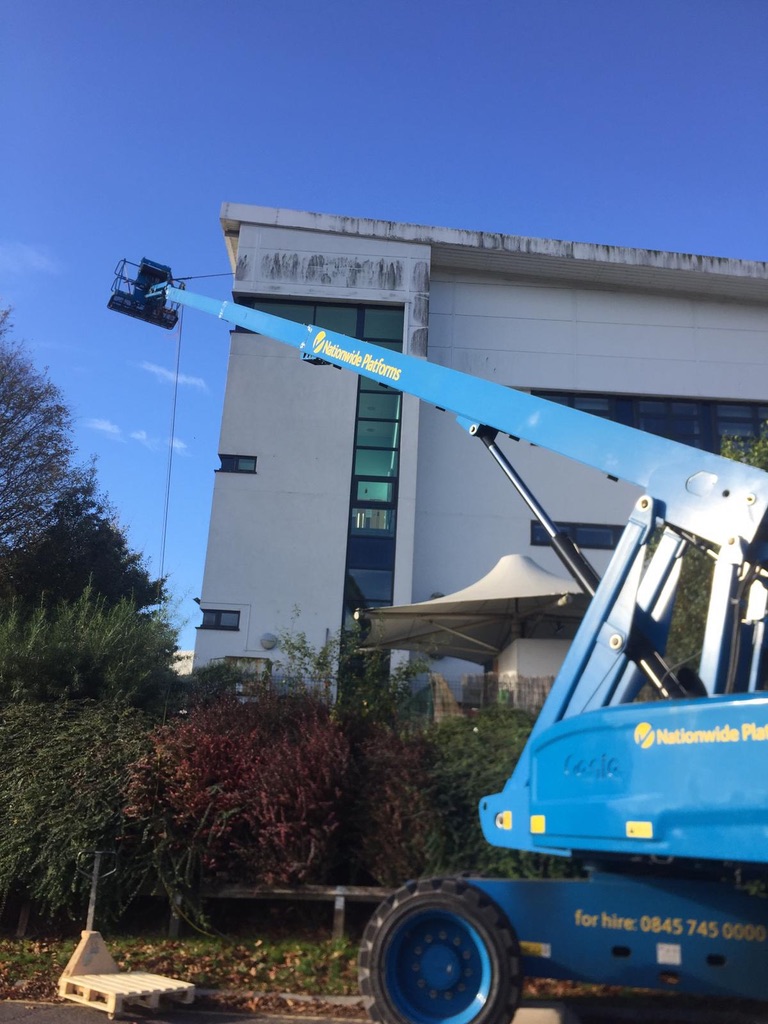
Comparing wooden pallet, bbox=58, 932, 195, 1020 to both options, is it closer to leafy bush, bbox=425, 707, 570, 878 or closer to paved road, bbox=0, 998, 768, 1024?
paved road, bbox=0, 998, 768, 1024

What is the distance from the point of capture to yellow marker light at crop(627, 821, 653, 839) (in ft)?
14.9

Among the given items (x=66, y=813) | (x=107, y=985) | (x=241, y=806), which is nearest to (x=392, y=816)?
(x=241, y=806)

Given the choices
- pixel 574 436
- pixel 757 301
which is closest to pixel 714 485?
pixel 574 436

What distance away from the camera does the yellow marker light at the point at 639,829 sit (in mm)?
4555

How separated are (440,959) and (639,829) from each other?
60.9 inches

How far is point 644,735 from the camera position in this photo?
4.63m

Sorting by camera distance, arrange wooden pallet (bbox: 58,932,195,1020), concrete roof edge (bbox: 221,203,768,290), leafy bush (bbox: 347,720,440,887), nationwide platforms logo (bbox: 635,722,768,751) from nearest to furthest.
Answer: nationwide platforms logo (bbox: 635,722,768,751), wooden pallet (bbox: 58,932,195,1020), leafy bush (bbox: 347,720,440,887), concrete roof edge (bbox: 221,203,768,290)

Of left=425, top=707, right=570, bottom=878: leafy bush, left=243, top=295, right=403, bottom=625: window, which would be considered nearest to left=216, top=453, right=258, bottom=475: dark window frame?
left=243, top=295, right=403, bottom=625: window

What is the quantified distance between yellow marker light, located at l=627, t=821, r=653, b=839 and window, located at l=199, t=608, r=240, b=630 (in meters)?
15.6

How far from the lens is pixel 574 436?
19.9 ft

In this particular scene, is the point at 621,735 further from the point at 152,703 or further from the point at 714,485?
the point at 152,703

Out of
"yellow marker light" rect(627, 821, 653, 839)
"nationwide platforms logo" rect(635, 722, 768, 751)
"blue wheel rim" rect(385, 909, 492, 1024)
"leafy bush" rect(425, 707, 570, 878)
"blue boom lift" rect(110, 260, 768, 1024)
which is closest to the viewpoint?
"nationwide platforms logo" rect(635, 722, 768, 751)

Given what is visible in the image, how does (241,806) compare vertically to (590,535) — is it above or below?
below

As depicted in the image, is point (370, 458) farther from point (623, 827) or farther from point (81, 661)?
point (623, 827)
